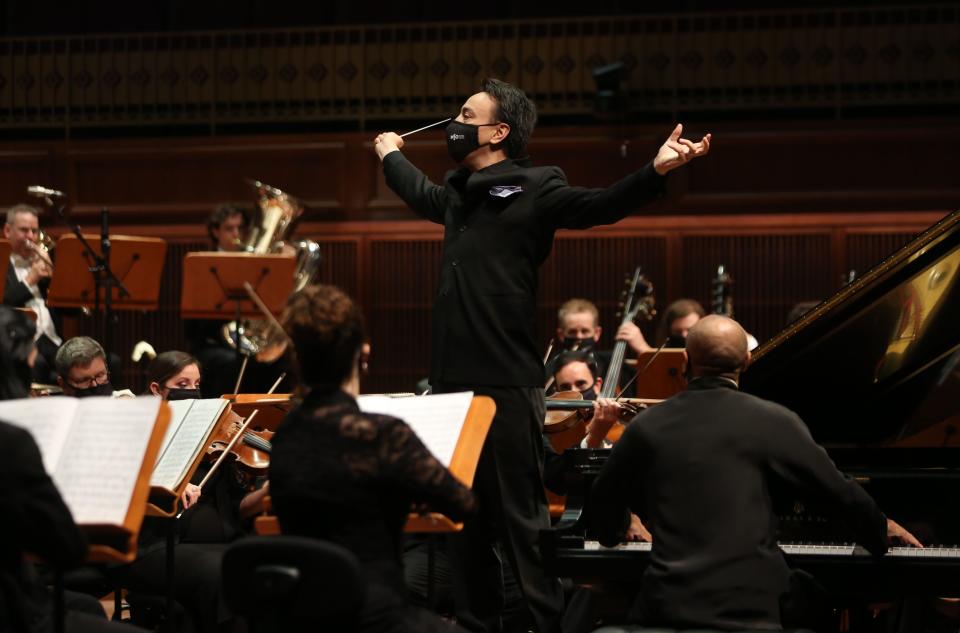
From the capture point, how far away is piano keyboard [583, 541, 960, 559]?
127 inches

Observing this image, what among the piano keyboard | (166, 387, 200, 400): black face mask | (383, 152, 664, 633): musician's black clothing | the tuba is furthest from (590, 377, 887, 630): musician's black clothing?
the tuba

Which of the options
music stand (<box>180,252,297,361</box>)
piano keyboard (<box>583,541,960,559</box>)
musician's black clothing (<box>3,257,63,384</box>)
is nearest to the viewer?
piano keyboard (<box>583,541,960,559</box>)

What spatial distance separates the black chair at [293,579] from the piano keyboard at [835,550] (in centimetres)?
111

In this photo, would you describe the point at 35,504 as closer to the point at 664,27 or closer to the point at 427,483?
the point at 427,483

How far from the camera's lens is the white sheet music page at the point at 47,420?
8.86 ft

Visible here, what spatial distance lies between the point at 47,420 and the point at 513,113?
156cm

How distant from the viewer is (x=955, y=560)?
125 inches

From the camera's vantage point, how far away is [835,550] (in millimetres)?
3336

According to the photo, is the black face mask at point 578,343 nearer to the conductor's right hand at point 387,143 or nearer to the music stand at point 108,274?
the music stand at point 108,274

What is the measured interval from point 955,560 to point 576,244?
5454 mm

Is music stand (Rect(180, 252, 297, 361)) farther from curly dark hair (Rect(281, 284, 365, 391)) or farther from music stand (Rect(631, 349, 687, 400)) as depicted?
curly dark hair (Rect(281, 284, 365, 391))

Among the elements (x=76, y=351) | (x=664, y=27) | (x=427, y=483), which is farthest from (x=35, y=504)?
(x=664, y=27)

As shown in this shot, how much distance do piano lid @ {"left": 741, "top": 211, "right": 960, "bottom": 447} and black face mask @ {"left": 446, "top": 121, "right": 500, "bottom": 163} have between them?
0.97m

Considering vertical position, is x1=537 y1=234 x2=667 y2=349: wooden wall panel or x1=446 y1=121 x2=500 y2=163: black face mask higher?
x1=446 y1=121 x2=500 y2=163: black face mask
